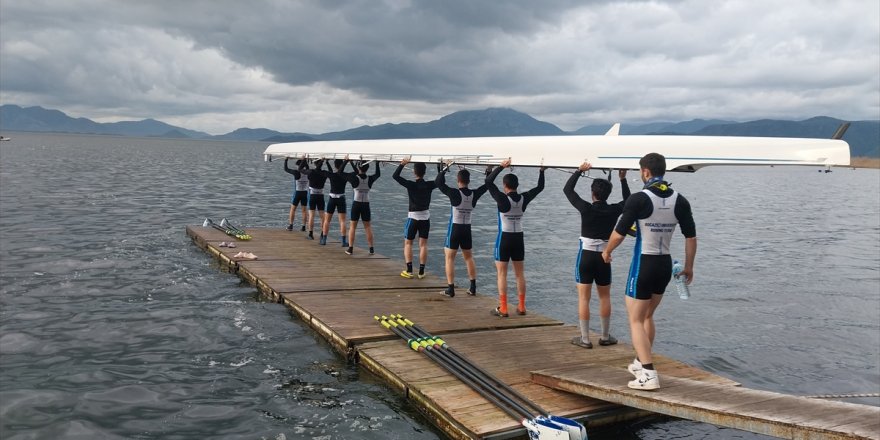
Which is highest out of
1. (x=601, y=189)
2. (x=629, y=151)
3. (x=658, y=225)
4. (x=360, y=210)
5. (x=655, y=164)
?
(x=629, y=151)

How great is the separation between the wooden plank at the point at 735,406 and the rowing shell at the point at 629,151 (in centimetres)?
238

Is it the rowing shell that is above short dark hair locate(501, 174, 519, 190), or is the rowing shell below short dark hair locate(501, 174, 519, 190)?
above

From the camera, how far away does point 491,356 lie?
815 centimetres

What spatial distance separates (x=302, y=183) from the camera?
1844cm

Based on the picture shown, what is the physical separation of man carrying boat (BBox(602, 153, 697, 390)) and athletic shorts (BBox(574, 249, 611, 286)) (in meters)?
1.57

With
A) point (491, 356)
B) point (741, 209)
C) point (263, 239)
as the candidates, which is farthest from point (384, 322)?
point (741, 209)

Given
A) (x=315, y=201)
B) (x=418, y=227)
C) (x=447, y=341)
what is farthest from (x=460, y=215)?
(x=315, y=201)

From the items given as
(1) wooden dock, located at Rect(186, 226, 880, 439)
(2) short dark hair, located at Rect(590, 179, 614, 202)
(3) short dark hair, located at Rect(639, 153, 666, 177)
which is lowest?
(1) wooden dock, located at Rect(186, 226, 880, 439)

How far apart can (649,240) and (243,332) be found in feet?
23.6

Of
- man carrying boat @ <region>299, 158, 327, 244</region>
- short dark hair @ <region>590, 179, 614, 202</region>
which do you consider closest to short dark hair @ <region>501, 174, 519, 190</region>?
short dark hair @ <region>590, 179, 614, 202</region>

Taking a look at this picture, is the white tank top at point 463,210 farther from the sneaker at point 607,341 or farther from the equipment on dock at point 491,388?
the sneaker at point 607,341

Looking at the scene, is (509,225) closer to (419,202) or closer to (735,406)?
(419,202)

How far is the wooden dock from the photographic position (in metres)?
6.57

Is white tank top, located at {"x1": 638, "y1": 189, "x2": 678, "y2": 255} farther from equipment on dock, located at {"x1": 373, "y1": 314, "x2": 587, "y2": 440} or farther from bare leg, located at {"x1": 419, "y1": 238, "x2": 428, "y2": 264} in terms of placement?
bare leg, located at {"x1": 419, "y1": 238, "x2": 428, "y2": 264}
